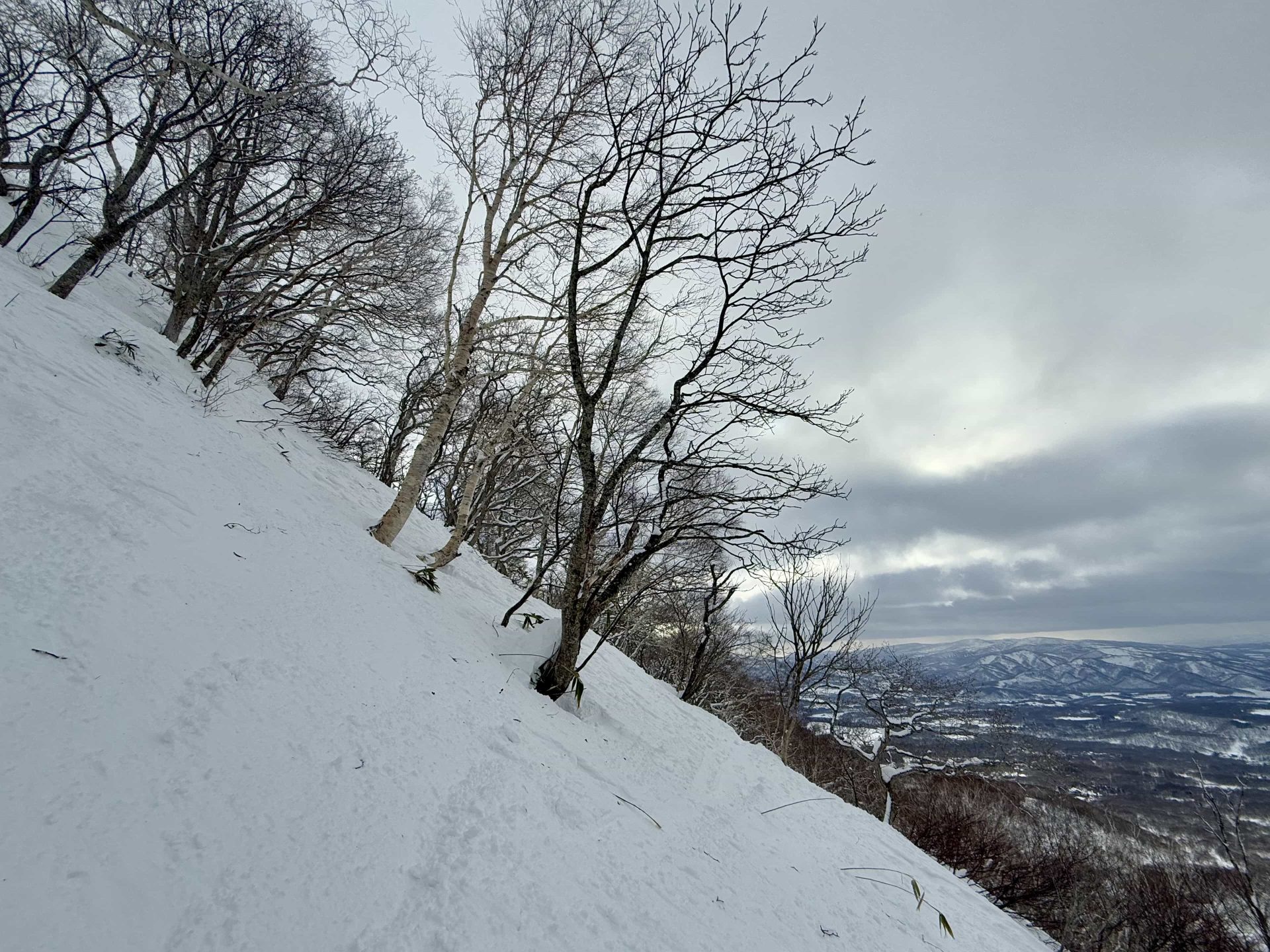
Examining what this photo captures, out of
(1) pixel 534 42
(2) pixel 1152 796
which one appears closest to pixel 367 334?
(1) pixel 534 42

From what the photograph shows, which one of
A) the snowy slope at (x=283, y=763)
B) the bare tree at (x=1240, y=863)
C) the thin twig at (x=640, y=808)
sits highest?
the snowy slope at (x=283, y=763)

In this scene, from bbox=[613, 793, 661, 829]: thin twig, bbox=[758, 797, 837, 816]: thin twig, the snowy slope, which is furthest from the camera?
bbox=[758, 797, 837, 816]: thin twig

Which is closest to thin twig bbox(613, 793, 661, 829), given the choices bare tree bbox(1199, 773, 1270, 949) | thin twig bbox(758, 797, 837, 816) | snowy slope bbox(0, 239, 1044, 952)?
snowy slope bbox(0, 239, 1044, 952)

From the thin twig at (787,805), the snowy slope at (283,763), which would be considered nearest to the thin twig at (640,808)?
the snowy slope at (283,763)

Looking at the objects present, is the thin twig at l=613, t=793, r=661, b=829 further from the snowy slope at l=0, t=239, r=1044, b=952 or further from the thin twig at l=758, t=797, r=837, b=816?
the thin twig at l=758, t=797, r=837, b=816

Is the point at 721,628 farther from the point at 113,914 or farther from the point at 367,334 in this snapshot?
the point at 113,914

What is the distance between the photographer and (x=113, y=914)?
1.29 m

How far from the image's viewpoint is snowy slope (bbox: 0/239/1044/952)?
59.4 inches

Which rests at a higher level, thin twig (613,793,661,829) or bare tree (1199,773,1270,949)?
thin twig (613,793,661,829)

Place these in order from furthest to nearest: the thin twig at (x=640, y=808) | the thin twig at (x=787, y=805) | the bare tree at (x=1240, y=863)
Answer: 1. the bare tree at (x=1240, y=863)
2. the thin twig at (x=787, y=805)
3. the thin twig at (x=640, y=808)

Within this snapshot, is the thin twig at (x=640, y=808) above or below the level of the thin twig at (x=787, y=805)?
above

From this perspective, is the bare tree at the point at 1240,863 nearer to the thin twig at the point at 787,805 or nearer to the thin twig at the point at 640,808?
the thin twig at the point at 787,805

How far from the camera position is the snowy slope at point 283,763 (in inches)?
59.4

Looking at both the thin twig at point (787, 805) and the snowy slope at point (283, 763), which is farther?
the thin twig at point (787, 805)
